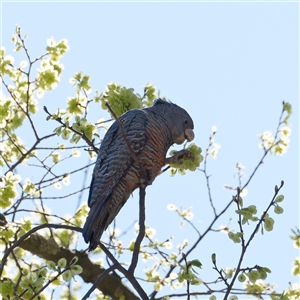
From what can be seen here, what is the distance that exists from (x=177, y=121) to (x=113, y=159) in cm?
97

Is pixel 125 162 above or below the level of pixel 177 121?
below

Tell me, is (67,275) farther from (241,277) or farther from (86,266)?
(86,266)

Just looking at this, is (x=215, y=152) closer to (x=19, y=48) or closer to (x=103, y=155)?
(x=103, y=155)

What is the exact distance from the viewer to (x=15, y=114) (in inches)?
273

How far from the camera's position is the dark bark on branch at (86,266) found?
6230 millimetres

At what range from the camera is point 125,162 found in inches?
212

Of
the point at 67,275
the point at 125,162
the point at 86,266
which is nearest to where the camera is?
the point at 67,275

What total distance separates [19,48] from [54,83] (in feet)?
1.71

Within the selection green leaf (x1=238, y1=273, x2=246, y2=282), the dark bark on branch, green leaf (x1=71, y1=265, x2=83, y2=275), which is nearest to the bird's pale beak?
the dark bark on branch

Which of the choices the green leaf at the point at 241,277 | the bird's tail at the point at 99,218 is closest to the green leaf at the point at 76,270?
the bird's tail at the point at 99,218

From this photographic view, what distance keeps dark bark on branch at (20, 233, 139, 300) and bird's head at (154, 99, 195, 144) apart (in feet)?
5.24

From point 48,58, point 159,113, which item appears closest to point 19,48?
point 48,58

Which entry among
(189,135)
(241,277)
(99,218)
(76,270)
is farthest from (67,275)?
(189,135)

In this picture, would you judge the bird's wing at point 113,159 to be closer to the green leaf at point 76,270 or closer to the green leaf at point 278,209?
the green leaf at point 76,270
